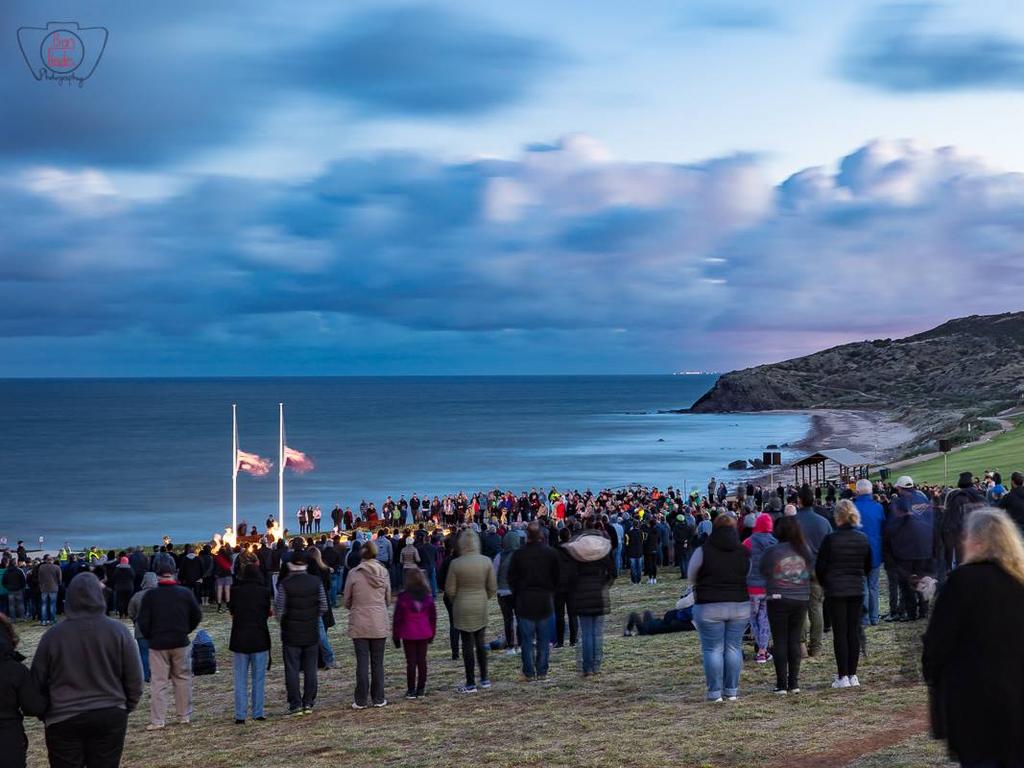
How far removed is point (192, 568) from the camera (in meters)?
22.3

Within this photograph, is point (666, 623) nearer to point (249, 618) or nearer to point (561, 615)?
point (561, 615)

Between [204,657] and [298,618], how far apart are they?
478cm

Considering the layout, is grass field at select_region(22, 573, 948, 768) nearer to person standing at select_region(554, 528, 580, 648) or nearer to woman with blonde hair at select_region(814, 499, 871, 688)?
woman with blonde hair at select_region(814, 499, 871, 688)

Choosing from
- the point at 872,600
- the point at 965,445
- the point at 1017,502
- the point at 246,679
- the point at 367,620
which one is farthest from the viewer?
the point at 965,445

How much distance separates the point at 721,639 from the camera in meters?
10.6

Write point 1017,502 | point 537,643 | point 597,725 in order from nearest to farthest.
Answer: point 597,725
point 537,643
point 1017,502

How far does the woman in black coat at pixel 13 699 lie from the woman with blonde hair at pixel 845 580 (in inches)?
277

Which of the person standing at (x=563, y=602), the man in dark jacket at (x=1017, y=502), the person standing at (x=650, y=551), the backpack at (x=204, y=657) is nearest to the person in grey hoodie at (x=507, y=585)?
the person standing at (x=563, y=602)

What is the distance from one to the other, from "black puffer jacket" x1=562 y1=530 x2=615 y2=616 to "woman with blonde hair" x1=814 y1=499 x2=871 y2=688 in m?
2.41

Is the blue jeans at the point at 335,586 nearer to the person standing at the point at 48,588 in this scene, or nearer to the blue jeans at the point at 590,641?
the person standing at the point at 48,588

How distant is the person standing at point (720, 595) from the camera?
10383 mm

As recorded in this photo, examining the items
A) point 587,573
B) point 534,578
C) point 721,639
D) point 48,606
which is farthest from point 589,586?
point 48,606

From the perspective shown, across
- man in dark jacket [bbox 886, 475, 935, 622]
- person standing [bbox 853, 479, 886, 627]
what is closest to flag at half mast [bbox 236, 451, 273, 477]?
person standing [bbox 853, 479, 886, 627]

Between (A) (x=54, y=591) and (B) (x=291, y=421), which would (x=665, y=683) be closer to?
(A) (x=54, y=591)
